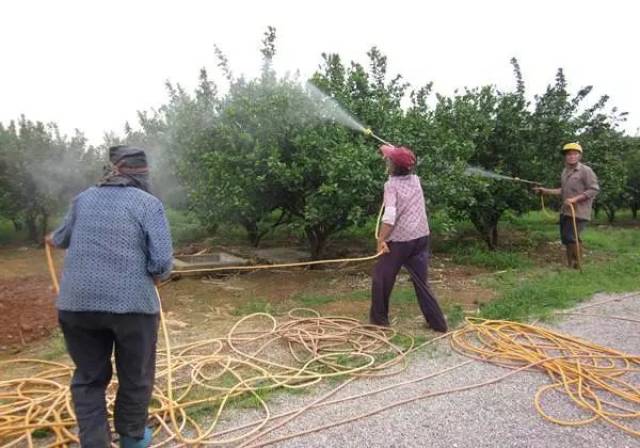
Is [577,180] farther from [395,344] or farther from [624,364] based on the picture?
[395,344]

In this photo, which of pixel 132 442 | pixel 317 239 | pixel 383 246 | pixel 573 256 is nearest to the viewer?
pixel 132 442

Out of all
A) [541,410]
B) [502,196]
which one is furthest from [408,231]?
[502,196]

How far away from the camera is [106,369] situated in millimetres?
2850

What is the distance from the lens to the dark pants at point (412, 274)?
16.4 feet

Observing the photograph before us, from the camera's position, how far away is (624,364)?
4.26 m

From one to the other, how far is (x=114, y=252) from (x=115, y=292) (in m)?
0.20

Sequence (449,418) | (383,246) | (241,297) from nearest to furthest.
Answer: (449,418) → (383,246) → (241,297)

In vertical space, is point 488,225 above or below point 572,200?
below

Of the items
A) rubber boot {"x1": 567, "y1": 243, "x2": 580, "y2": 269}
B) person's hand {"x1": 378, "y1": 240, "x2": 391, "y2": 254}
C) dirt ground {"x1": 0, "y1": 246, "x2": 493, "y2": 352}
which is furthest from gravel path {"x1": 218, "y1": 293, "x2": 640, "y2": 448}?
rubber boot {"x1": 567, "y1": 243, "x2": 580, "y2": 269}

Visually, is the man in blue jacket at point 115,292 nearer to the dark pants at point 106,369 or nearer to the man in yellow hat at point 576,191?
the dark pants at point 106,369

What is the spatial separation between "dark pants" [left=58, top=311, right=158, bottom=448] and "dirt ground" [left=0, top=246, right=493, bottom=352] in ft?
7.19

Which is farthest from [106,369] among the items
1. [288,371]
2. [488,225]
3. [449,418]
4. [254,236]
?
[488,225]

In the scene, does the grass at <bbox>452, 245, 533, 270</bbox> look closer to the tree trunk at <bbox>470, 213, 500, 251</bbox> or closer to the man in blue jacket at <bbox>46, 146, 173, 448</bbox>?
the tree trunk at <bbox>470, 213, 500, 251</bbox>

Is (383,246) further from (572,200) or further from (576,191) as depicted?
(576,191)
